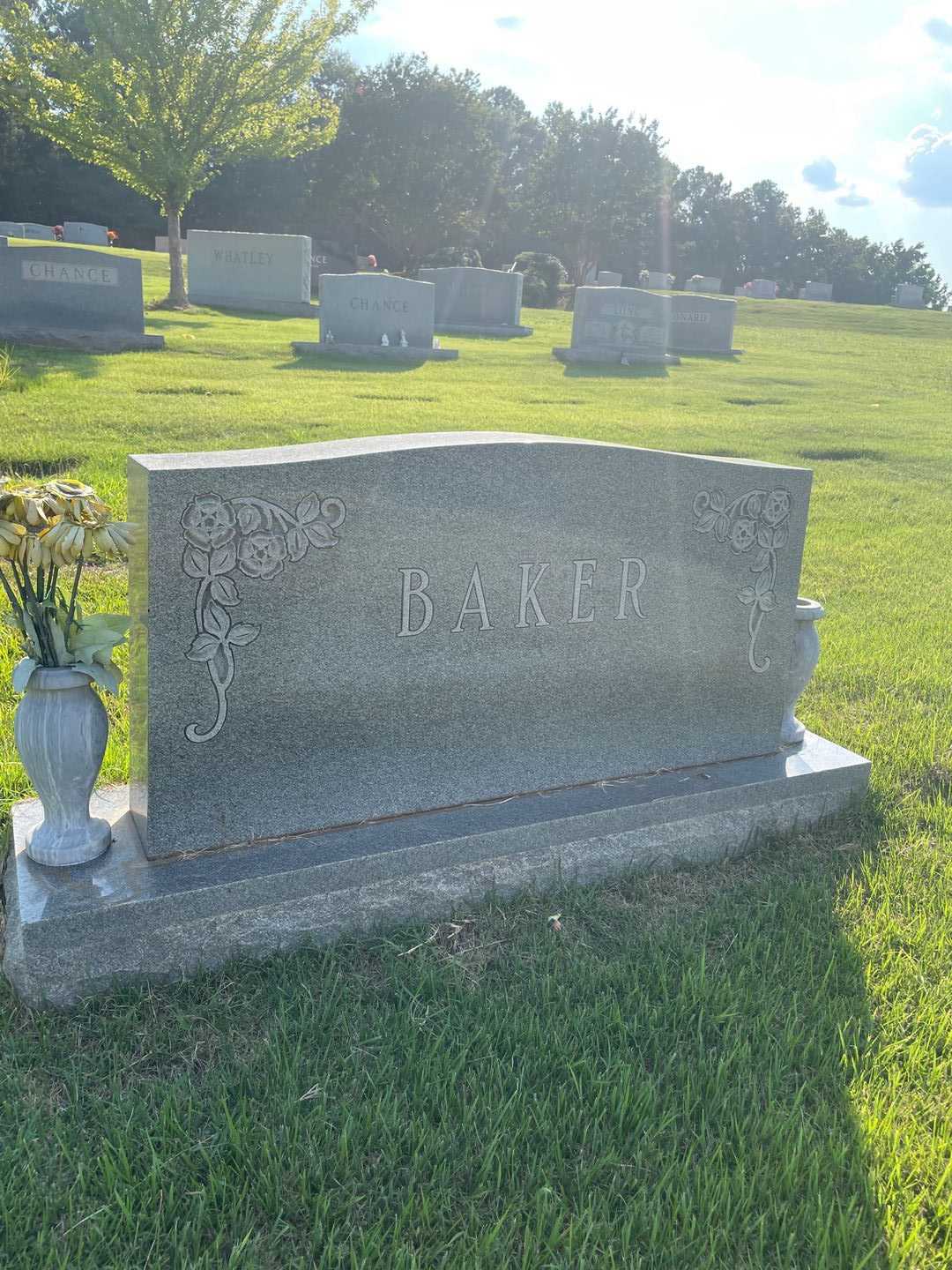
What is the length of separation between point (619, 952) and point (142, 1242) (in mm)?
1517

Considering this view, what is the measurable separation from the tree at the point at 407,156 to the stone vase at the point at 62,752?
46.9 metres

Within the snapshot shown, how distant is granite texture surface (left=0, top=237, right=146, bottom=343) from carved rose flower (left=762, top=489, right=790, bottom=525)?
12727 millimetres

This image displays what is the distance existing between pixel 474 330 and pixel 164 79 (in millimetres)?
7556

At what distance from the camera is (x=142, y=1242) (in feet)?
6.73

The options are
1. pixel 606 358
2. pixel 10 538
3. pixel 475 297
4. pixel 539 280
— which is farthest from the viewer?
pixel 539 280

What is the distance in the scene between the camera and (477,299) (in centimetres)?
2288

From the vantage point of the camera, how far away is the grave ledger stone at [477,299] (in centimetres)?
2264

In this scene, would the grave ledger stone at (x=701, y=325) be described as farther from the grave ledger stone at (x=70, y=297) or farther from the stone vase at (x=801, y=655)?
the stone vase at (x=801, y=655)

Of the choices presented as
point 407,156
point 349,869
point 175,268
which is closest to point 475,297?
point 175,268

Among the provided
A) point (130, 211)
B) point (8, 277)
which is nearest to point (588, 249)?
point (130, 211)

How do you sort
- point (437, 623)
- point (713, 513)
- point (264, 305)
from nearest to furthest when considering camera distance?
1. point (437, 623)
2. point (713, 513)
3. point (264, 305)

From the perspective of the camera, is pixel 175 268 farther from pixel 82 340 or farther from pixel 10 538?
pixel 10 538

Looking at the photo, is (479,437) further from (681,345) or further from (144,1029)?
(681,345)

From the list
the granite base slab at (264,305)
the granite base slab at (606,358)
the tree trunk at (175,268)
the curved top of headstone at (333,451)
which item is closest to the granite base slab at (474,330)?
the granite base slab at (264,305)
